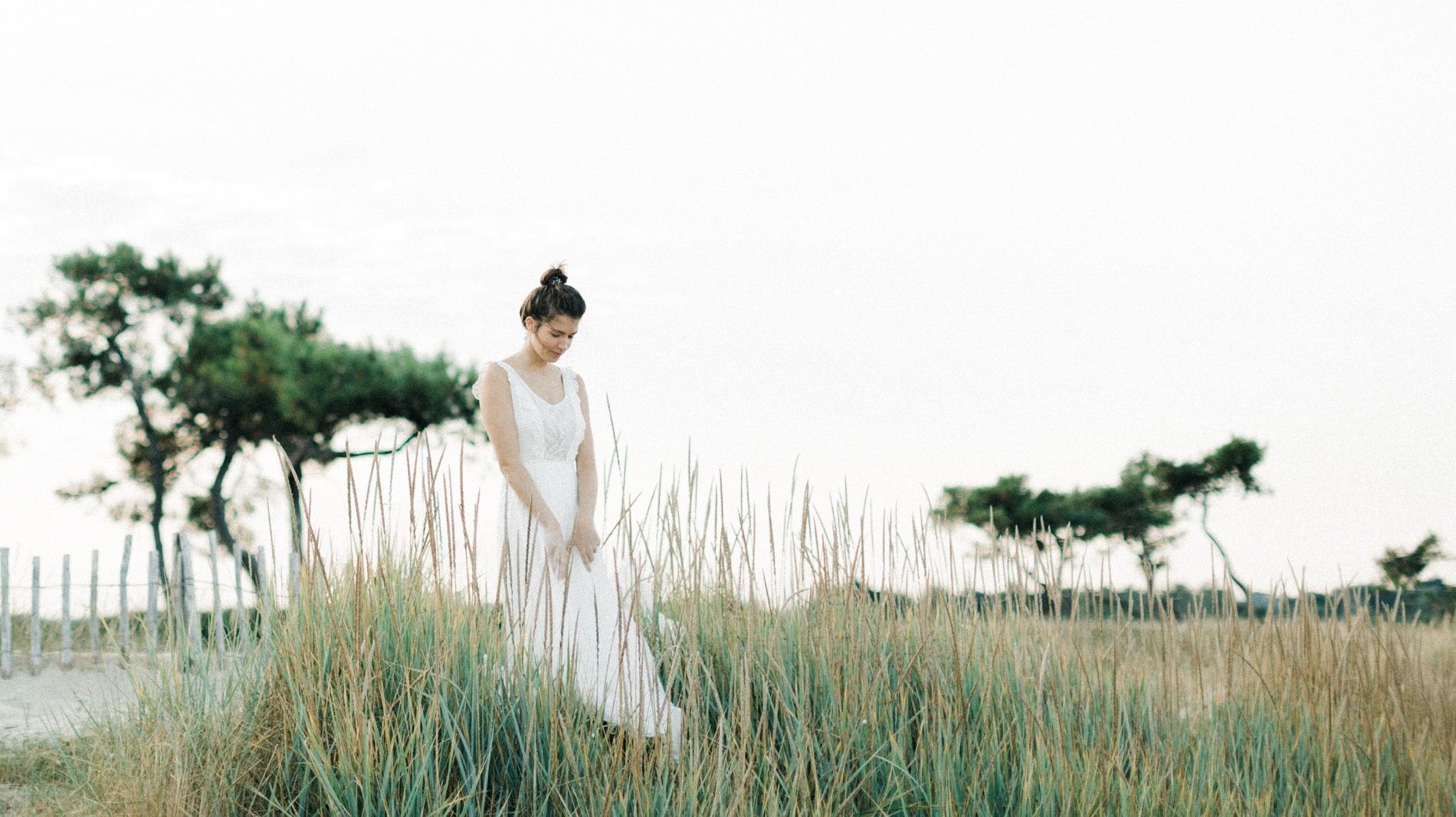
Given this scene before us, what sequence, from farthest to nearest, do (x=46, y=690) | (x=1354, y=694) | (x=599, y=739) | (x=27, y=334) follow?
(x=27, y=334), (x=46, y=690), (x=1354, y=694), (x=599, y=739)

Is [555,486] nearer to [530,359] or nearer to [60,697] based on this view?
[530,359]

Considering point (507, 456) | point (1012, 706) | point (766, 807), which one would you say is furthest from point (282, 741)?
point (1012, 706)

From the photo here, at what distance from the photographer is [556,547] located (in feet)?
10.1

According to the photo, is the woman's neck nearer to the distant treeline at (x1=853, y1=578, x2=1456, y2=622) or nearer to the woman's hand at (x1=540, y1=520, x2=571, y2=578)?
the woman's hand at (x1=540, y1=520, x2=571, y2=578)

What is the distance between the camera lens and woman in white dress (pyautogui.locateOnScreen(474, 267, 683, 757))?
2953 mm

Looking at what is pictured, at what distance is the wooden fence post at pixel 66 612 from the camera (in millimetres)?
8719

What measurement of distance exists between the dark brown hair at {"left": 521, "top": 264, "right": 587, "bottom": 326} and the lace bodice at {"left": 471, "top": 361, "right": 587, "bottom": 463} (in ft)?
0.66

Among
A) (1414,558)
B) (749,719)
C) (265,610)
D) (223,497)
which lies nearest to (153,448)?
(223,497)

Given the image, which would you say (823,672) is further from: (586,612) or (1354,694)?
(1354,694)

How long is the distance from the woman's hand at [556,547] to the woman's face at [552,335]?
1.87ft

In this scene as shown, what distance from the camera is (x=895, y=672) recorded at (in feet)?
10.5

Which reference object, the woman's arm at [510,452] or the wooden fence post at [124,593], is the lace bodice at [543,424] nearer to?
the woman's arm at [510,452]

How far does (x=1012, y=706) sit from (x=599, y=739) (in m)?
1.37

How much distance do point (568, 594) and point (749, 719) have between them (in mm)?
686
